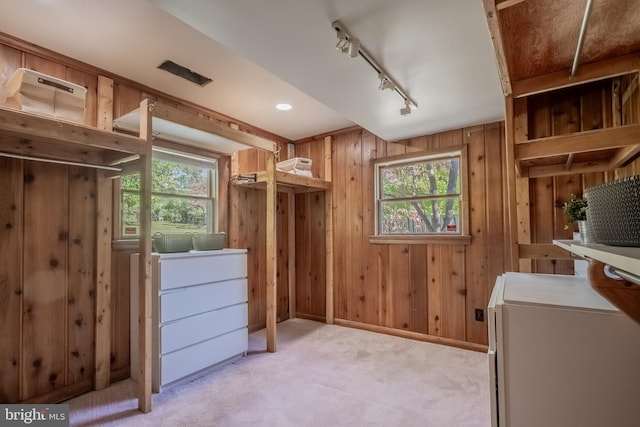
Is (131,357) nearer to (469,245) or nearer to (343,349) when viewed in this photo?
(343,349)

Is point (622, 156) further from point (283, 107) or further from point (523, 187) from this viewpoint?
point (283, 107)

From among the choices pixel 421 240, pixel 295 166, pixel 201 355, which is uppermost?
pixel 295 166

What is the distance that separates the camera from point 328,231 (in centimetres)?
409

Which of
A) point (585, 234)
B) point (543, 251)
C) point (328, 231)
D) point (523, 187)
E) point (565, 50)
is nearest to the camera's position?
point (585, 234)

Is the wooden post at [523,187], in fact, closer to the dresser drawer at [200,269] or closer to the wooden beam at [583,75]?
the wooden beam at [583,75]

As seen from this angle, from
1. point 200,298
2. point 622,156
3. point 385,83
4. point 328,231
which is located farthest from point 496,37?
point 328,231

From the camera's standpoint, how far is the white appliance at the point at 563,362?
0.98 m

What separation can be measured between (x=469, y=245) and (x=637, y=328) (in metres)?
2.28

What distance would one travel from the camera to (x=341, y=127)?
3926 mm

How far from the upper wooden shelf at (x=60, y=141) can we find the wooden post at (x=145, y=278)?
0.36 feet

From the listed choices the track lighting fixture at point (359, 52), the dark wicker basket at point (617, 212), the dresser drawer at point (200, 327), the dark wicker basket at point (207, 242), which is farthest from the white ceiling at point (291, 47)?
the dresser drawer at point (200, 327)

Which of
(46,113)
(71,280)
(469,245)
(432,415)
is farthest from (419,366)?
(46,113)

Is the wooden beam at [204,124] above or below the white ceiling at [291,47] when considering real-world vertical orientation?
below

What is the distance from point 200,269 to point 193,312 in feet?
1.13
